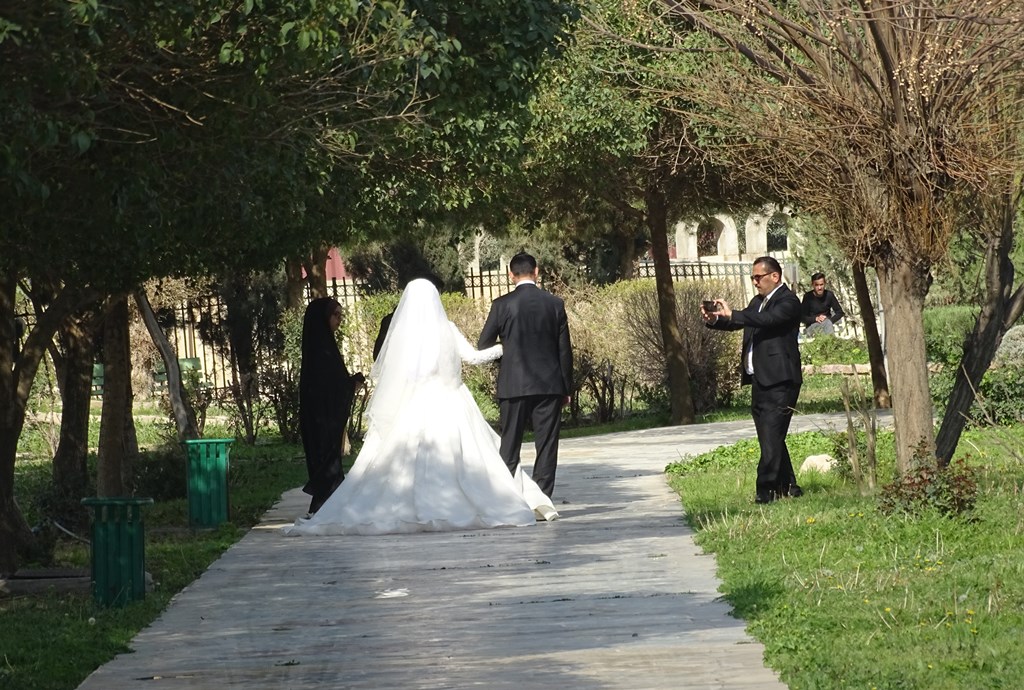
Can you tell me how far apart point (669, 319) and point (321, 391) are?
10951mm

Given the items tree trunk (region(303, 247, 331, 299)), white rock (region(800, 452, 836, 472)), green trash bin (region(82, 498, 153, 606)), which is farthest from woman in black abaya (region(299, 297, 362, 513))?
tree trunk (region(303, 247, 331, 299))

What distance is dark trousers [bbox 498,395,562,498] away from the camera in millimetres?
12789

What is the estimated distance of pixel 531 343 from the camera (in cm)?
1277

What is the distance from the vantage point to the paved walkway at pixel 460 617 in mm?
6629

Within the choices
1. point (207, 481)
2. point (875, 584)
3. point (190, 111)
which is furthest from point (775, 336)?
point (190, 111)

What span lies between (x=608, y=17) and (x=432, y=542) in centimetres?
910

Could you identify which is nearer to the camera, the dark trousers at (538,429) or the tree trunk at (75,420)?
the dark trousers at (538,429)

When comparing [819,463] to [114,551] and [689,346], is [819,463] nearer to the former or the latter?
[114,551]

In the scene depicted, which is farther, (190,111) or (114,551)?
(114,551)

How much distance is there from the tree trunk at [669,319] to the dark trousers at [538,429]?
1050cm

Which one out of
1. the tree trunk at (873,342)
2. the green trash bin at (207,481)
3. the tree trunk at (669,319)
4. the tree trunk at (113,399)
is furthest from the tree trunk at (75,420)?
the tree trunk at (873,342)

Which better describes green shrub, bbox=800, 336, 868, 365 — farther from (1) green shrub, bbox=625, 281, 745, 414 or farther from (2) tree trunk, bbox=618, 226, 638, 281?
(1) green shrub, bbox=625, 281, 745, 414

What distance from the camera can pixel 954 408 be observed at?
12.0 meters

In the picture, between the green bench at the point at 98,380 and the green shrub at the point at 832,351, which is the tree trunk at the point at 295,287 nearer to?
the green bench at the point at 98,380
